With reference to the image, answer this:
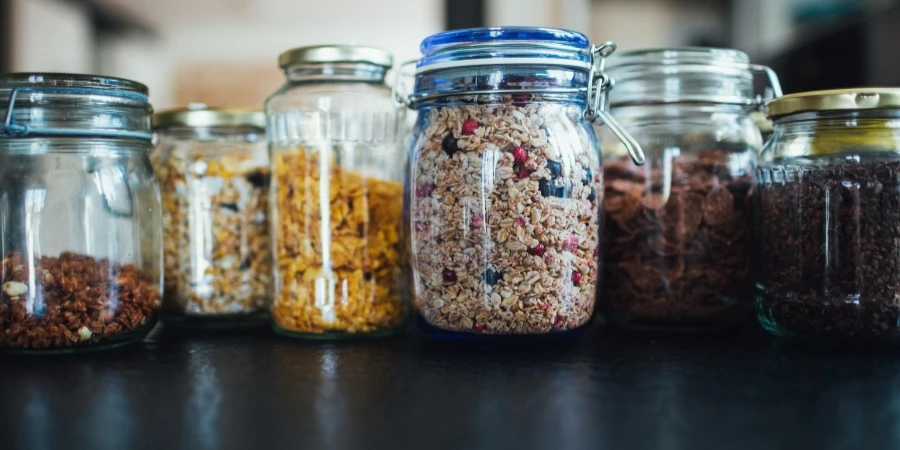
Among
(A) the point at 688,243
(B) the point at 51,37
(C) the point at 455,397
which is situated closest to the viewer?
(C) the point at 455,397

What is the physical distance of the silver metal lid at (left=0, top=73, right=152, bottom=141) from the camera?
691 mm

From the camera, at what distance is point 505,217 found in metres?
0.67

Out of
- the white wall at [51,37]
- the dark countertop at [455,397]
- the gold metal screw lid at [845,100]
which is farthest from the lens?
the white wall at [51,37]

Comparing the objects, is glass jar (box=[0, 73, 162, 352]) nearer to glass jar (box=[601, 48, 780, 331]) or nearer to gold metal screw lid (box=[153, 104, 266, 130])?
gold metal screw lid (box=[153, 104, 266, 130])

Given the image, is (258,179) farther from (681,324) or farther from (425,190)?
(681,324)

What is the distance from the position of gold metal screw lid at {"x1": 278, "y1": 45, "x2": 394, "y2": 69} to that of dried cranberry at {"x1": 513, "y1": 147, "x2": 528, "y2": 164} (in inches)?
8.3

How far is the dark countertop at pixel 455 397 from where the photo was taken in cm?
49

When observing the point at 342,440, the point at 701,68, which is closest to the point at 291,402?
the point at 342,440

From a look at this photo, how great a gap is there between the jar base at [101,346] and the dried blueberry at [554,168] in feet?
1.38

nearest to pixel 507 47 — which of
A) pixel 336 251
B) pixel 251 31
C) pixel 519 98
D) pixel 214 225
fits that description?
pixel 519 98

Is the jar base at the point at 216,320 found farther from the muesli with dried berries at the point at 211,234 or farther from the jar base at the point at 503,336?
the jar base at the point at 503,336

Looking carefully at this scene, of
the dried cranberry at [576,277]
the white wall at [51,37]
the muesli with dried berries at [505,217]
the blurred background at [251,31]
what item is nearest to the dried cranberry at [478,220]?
the muesli with dried berries at [505,217]

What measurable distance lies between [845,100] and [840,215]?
4.0 inches

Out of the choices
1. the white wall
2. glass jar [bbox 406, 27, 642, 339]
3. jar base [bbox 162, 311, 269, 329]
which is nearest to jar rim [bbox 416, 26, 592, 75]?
glass jar [bbox 406, 27, 642, 339]
